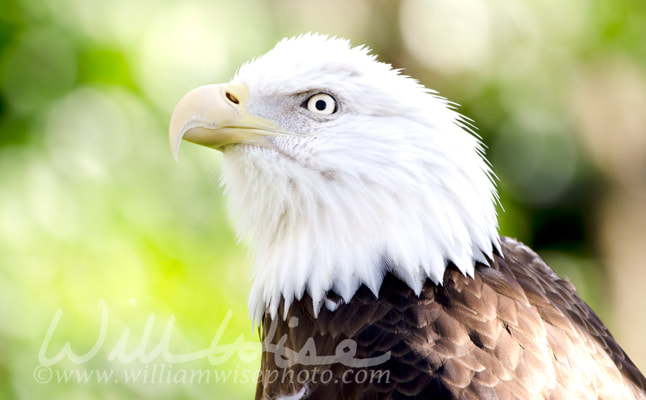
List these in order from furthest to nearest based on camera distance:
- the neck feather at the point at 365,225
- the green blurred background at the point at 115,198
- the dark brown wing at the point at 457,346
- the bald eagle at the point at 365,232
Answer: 1. the green blurred background at the point at 115,198
2. the neck feather at the point at 365,225
3. the bald eagle at the point at 365,232
4. the dark brown wing at the point at 457,346

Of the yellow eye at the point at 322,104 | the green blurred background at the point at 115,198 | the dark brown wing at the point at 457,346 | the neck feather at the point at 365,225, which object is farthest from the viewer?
the green blurred background at the point at 115,198

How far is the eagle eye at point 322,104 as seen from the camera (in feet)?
7.73

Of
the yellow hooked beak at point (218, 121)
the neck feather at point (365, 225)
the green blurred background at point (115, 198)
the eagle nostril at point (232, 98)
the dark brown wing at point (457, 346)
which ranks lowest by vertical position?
the dark brown wing at point (457, 346)

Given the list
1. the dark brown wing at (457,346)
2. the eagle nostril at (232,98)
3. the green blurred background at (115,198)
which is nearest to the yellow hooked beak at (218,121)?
the eagle nostril at (232,98)

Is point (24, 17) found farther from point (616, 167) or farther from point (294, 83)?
point (616, 167)

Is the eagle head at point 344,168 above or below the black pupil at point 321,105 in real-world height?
below

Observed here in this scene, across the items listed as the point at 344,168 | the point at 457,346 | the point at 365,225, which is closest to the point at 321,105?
the point at 344,168

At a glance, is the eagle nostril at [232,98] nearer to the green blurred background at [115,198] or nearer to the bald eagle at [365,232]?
the bald eagle at [365,232]

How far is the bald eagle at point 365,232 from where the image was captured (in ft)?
6.92

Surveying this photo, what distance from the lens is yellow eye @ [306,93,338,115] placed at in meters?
2.36

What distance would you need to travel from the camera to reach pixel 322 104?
237 cm

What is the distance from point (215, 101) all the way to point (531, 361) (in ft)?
4.09

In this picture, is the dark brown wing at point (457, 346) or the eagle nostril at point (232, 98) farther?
the eagle nostril at point (232, 98)

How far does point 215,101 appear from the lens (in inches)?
91.0
